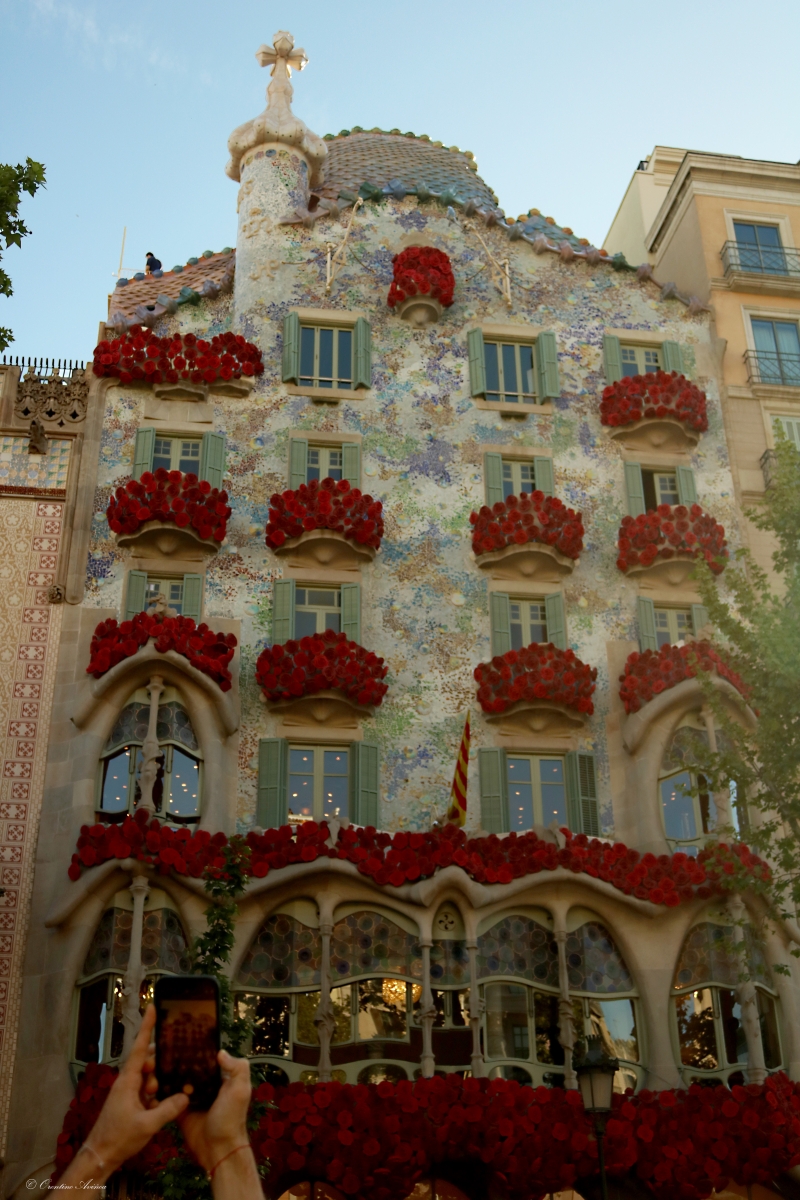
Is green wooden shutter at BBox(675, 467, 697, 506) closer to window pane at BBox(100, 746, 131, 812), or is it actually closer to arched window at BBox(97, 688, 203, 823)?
arched window at BBox(97, 688, 203, 823)

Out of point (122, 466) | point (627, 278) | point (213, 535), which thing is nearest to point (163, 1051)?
point (213, 535)

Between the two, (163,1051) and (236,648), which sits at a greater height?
(236,648)

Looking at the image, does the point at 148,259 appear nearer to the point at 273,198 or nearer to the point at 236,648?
the point at 273,198

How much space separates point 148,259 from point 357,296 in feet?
20.4

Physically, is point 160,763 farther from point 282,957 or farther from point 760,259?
point 760,259

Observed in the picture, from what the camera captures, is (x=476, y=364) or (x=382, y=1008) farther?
(x=476, y=364)

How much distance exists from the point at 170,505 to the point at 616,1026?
42.0 ft

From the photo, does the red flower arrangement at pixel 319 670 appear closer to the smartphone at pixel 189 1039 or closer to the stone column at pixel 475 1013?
the stone column at pixel 475 1013

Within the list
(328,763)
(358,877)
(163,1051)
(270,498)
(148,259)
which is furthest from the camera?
(148,259)

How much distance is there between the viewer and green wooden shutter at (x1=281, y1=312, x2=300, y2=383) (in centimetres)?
2881

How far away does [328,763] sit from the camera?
25.1 metres

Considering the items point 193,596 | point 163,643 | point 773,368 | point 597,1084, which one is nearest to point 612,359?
point 773,368

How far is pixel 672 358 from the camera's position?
100ft

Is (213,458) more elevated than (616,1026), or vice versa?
(213,458)
